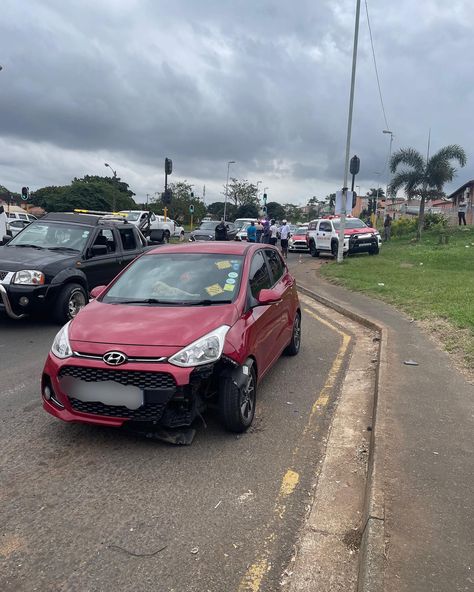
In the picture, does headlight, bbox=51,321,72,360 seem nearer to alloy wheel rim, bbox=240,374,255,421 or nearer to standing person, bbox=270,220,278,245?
alloy wheel rim, bbox=240,374,255,421

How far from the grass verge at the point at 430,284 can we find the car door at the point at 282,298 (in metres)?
2.28

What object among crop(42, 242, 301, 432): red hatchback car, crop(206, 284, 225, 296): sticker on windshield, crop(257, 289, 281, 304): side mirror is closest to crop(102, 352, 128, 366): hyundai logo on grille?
crop(42, 242, 301, 432): red hatchback car

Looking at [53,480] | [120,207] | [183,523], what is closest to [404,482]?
[183,523]

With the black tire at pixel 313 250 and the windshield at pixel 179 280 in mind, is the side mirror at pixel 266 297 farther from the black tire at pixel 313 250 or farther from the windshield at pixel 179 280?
the black tire at pixel 313 250

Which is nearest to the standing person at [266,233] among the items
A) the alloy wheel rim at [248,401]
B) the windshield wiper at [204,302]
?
the windshield wiper at [204,302]

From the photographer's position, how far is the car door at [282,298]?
5797mm

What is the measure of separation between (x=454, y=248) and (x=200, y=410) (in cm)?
2119

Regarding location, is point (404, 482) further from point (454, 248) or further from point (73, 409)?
point (454, 248)

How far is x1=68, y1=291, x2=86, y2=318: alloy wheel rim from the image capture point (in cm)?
836

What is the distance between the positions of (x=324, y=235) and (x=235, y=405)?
20374 millimetres

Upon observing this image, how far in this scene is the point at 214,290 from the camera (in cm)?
489

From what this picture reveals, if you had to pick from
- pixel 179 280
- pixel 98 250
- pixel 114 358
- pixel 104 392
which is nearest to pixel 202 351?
pixel 114 358

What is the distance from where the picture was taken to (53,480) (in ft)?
11.6

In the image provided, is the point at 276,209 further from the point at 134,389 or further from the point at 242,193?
the point at 134,389
